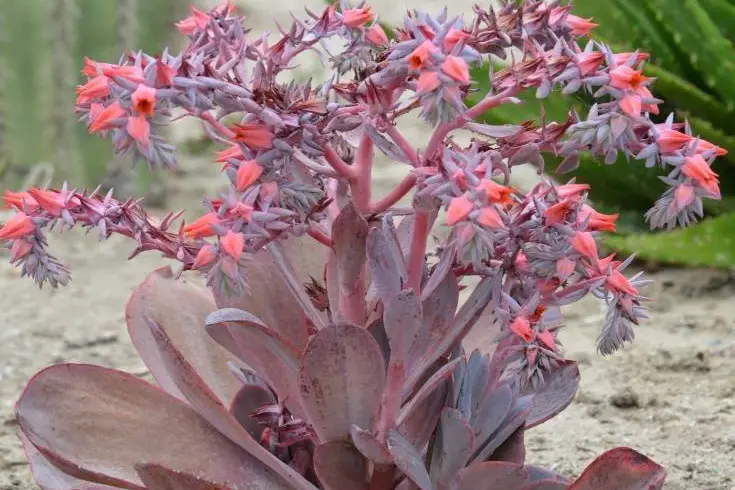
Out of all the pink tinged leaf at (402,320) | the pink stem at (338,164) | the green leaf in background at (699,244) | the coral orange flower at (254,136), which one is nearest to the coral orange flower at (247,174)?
the coral orange flower at (254,136)

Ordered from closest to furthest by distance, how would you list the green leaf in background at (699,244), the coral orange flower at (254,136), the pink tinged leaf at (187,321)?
the coral orange flower at (254,136) < the pink tinged leaf at (187,321) < the green leaf in background at (699,244)

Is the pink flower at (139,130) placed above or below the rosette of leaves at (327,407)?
above

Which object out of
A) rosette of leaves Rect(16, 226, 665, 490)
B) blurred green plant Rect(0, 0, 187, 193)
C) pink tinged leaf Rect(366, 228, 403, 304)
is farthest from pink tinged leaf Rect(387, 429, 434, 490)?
blurred green plant Rect(0, 0, 187, 193)

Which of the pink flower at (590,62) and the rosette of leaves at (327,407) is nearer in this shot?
the pink flower at (590,62)

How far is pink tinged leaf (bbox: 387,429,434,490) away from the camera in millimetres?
1262

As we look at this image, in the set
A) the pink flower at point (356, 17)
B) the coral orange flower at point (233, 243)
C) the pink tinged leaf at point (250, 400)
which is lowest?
the pink tinged leaf at point (250, 400)

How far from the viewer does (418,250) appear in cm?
130

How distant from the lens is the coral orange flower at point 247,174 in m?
1.12

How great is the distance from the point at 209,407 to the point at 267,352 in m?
0.11

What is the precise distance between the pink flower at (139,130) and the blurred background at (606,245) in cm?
32

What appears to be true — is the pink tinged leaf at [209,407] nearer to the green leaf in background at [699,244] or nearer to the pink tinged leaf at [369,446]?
the pink tinged leaf at [369,446]

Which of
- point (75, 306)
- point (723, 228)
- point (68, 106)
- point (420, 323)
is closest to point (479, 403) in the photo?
point (420, 323)

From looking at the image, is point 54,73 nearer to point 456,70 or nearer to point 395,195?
point 395,195

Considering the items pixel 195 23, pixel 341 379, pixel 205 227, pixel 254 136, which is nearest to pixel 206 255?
pixel 205 227
